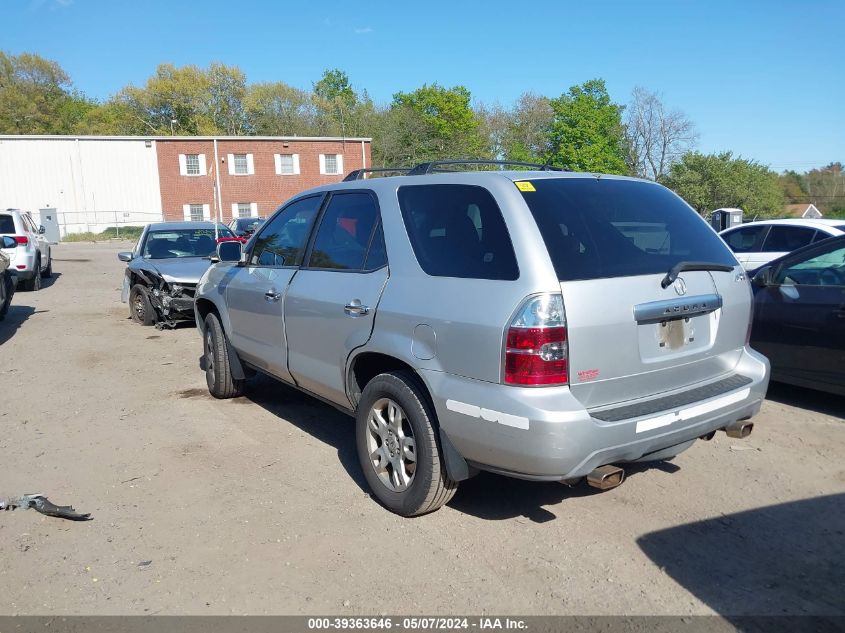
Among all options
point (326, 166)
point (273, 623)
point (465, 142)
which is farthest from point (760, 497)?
point (465, 142)

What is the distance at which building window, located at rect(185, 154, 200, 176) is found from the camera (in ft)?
148

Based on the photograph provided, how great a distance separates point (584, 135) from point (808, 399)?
196 ft

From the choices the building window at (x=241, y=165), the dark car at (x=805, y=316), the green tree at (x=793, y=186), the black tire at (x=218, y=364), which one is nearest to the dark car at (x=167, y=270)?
the black tire at (x=218, y=364)

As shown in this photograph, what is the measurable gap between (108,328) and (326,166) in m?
38.3

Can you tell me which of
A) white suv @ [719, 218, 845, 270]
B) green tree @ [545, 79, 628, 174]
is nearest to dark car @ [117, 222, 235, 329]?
white suv @ [719, 218, 845, 270]

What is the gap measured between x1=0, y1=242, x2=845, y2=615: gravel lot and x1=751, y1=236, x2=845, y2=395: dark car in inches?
15.5

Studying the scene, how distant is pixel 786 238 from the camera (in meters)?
10.3

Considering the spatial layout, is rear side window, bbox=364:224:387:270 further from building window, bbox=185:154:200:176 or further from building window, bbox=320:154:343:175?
building window, bbox=185:154:200:176

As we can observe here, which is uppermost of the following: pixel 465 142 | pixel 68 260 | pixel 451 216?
pixel 465 142

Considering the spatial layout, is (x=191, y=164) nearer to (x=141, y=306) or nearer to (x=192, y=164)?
(x=192, y=164)

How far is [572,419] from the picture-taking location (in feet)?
10.0

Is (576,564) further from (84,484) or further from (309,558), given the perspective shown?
(84,484)

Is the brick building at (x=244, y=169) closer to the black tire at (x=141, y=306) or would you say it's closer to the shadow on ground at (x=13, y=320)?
the shadow on ground at (x=13, y=320)

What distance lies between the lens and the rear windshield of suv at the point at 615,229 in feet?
10.8
